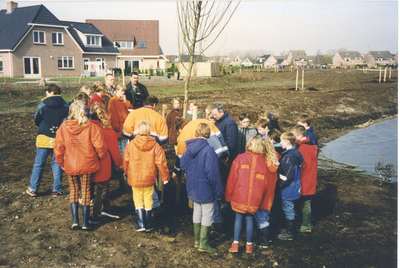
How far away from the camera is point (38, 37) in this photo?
Answer: 33531mm

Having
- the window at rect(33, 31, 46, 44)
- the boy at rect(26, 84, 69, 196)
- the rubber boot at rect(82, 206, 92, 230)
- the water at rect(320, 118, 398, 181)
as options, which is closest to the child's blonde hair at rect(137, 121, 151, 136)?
the rubber boot at rect(82, 206, 92, 230)

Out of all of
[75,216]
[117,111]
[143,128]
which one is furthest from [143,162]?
[117,111]

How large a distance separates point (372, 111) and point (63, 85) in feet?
68.0

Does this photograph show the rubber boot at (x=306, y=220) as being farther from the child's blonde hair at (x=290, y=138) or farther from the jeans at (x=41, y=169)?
the jeans at (x=41, y=169)

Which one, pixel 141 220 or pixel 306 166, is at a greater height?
pixel 306 166

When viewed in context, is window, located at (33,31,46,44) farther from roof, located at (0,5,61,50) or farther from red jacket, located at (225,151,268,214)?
red jacket, located at (225,151,268,214)

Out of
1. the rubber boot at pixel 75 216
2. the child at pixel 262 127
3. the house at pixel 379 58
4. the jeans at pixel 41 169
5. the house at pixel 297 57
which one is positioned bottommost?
the rubber boot at pixel 75 216

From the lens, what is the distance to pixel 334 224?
565 centimetres

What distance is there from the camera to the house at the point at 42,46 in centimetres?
3225

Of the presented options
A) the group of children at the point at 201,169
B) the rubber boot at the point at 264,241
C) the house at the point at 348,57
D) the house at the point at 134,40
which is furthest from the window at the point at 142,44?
the house at the point at 348,57

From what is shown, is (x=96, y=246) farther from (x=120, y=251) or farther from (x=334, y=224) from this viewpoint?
(x=334, y=224)

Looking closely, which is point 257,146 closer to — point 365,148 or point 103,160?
point 103,160

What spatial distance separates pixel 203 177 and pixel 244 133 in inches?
71.0

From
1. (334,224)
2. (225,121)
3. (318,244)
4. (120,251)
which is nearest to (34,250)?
(120,251)
